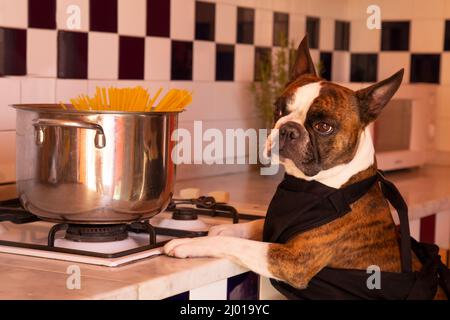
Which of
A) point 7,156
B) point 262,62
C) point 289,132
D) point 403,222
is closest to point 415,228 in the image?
point 403,222

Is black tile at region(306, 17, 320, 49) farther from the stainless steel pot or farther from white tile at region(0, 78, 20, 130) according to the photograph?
the stainless steel pot

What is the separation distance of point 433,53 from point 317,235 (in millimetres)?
1559

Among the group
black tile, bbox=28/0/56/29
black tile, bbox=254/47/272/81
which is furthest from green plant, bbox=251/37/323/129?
black tile, bbox=28/0/56/29

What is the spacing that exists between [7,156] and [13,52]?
23 centimetres

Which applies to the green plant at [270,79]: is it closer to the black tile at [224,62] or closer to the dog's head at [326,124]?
the black tile at [224,62]

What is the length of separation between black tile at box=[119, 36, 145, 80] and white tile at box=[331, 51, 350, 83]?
1.04m

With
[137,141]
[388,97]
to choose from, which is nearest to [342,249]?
[388,97]

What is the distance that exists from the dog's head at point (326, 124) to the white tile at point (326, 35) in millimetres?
1337

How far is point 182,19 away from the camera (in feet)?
7.29

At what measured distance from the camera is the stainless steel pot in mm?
1270

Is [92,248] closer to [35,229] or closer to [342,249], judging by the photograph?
[35,229]

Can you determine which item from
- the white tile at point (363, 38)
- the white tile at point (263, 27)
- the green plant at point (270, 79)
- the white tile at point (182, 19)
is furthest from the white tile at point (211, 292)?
the white tile at point (363, 38)
